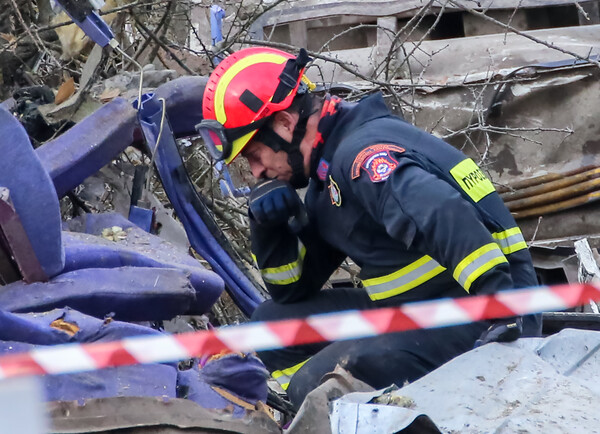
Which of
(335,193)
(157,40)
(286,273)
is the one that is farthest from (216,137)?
(157,40)

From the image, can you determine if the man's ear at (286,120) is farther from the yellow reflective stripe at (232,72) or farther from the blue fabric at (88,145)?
the blue fabric at (88,145)

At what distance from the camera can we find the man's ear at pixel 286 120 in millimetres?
3346

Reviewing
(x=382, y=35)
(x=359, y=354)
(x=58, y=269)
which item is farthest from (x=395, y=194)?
(x=382, y=35)

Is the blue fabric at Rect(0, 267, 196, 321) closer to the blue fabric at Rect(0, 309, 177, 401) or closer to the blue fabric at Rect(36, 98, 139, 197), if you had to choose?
the blue fabric at Rect(0, 309, 177, 401)

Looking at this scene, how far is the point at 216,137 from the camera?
333 cm

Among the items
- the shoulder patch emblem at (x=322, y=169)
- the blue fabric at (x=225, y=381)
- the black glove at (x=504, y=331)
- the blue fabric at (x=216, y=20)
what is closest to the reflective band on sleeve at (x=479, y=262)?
the black glove at (x=504, y=331)

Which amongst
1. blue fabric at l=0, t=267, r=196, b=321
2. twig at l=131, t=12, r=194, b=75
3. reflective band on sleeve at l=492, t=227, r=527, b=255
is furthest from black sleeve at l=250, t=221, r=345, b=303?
twig at l=131, t=12, r=194, b=75

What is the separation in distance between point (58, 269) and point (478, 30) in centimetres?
508

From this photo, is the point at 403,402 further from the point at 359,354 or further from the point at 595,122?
the point at 595,122

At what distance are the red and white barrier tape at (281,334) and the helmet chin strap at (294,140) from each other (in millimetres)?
577

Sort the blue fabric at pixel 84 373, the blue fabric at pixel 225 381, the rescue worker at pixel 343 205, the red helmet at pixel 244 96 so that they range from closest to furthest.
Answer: the blue fabric at pixel 84 373 → the blue fabric at pixel 225 381 → the rescue worker at pixel 343 205 → the red helmet at pixel 244 96

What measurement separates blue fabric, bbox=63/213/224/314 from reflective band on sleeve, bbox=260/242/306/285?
26 centimetres

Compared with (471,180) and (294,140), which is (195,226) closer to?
(294,140)

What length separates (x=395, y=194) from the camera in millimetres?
2771
